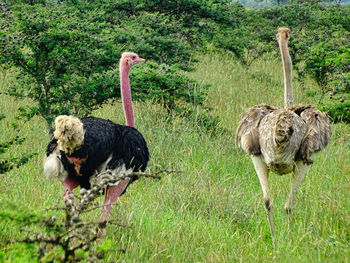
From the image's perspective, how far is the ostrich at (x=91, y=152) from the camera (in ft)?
→ 9.34

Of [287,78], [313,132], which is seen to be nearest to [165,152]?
[287,78]

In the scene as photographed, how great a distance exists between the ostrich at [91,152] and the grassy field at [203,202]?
0.31m

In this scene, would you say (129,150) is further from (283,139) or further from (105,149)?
(283,139)

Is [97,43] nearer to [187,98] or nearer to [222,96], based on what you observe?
[187,98]

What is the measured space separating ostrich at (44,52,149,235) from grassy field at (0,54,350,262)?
1.00ft

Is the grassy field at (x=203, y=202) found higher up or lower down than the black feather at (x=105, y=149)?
lower down

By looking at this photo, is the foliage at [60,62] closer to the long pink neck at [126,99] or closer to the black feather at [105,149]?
the long pink neck at [126,99]

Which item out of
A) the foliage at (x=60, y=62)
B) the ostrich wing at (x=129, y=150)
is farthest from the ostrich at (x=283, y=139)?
the foliage at (x=60, y=62)

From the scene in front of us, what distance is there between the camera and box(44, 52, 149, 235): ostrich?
285cm

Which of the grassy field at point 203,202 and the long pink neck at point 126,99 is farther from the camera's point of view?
the long pink neck at point 126,99

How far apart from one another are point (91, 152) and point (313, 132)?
5.86 feet

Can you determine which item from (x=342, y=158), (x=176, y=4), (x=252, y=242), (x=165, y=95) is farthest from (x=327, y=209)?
(x=176, y=4)

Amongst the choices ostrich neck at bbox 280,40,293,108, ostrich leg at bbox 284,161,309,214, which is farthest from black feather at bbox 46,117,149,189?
ostrich neck at bbox 280,40,293,108

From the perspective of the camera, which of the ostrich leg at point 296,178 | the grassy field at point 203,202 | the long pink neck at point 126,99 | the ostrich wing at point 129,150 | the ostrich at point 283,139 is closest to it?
the grassy field at point 203,202
